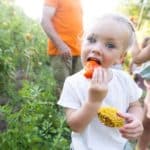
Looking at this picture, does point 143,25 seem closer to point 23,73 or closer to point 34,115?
point 23,73

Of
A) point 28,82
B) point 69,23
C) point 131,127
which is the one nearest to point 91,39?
point 131,127

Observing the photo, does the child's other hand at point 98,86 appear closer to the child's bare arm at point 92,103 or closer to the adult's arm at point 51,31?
the child's bare arm at point 92,103

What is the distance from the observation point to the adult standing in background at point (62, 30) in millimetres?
4035

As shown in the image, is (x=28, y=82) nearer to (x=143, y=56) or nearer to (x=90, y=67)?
(x=143, y=56)

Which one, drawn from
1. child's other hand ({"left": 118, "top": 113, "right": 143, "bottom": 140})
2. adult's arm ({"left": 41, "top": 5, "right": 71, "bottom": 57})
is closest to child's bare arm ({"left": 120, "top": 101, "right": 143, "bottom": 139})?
child's other hand ({"left": 118, "top": 113, "right": 143, "bottom": 140})

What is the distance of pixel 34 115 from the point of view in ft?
11.5

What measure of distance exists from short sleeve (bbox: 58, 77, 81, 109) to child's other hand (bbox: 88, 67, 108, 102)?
8.1 inches

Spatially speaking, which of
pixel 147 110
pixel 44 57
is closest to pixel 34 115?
pixel 147 110

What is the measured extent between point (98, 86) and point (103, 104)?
30cm

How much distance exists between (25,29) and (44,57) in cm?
42

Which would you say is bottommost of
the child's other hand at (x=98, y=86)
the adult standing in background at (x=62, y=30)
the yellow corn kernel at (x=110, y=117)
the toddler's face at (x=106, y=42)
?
the adult standing in background at (x=62, y=30)

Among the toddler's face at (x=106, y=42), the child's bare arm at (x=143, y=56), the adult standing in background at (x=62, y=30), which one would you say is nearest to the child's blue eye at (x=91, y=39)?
the toddler's face at (x=106, y=42)

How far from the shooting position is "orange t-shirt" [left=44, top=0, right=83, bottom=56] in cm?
411

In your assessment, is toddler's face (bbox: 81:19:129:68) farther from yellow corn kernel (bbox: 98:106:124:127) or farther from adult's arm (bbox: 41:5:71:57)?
adult's arm (bbox: 41:5:71:57)
